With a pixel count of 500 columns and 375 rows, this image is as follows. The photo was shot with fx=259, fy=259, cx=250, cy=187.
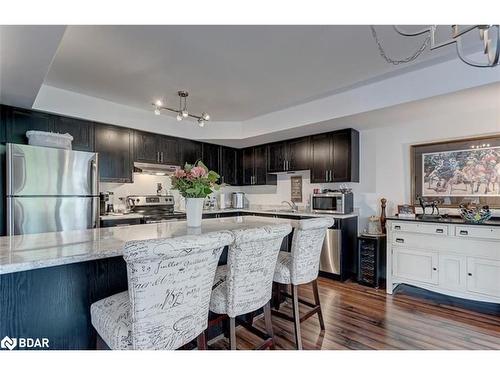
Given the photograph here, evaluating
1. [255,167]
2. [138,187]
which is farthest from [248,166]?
[138,187]

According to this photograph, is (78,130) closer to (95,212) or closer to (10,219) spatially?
(95,212)

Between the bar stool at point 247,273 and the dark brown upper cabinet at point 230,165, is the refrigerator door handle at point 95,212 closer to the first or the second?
the bar stool at point 247,273

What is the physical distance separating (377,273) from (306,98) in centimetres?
246

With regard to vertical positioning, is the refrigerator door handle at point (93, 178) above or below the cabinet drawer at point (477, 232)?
above

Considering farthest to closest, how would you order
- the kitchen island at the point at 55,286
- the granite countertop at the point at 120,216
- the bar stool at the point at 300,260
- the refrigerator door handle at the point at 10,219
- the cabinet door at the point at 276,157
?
the cabinet door at the point at 276,157, the granite countertop at the point at 120,216, the refrigerator door handle at the point at 10,219, the bar stool at the point at 300,260, the kitchen island at the point at 55,286

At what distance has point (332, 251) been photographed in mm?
3682

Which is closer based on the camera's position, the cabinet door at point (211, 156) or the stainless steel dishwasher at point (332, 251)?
the stainless steel dishwasher at point (332, 251)

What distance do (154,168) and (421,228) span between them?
12.4ft

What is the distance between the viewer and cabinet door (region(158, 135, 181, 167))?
425 centimetres

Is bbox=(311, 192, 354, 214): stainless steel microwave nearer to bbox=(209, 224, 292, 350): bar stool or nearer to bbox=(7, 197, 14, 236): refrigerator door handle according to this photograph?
bbox=(209, 224, 292, 350): bar stool

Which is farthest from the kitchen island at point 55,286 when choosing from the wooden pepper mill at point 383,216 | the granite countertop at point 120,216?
the wooden pepper mill at point 383,216

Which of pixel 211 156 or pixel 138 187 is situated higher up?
pixel 211 156

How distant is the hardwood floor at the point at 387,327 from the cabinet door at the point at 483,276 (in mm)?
266

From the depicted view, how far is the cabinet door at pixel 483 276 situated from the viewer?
250 cm
